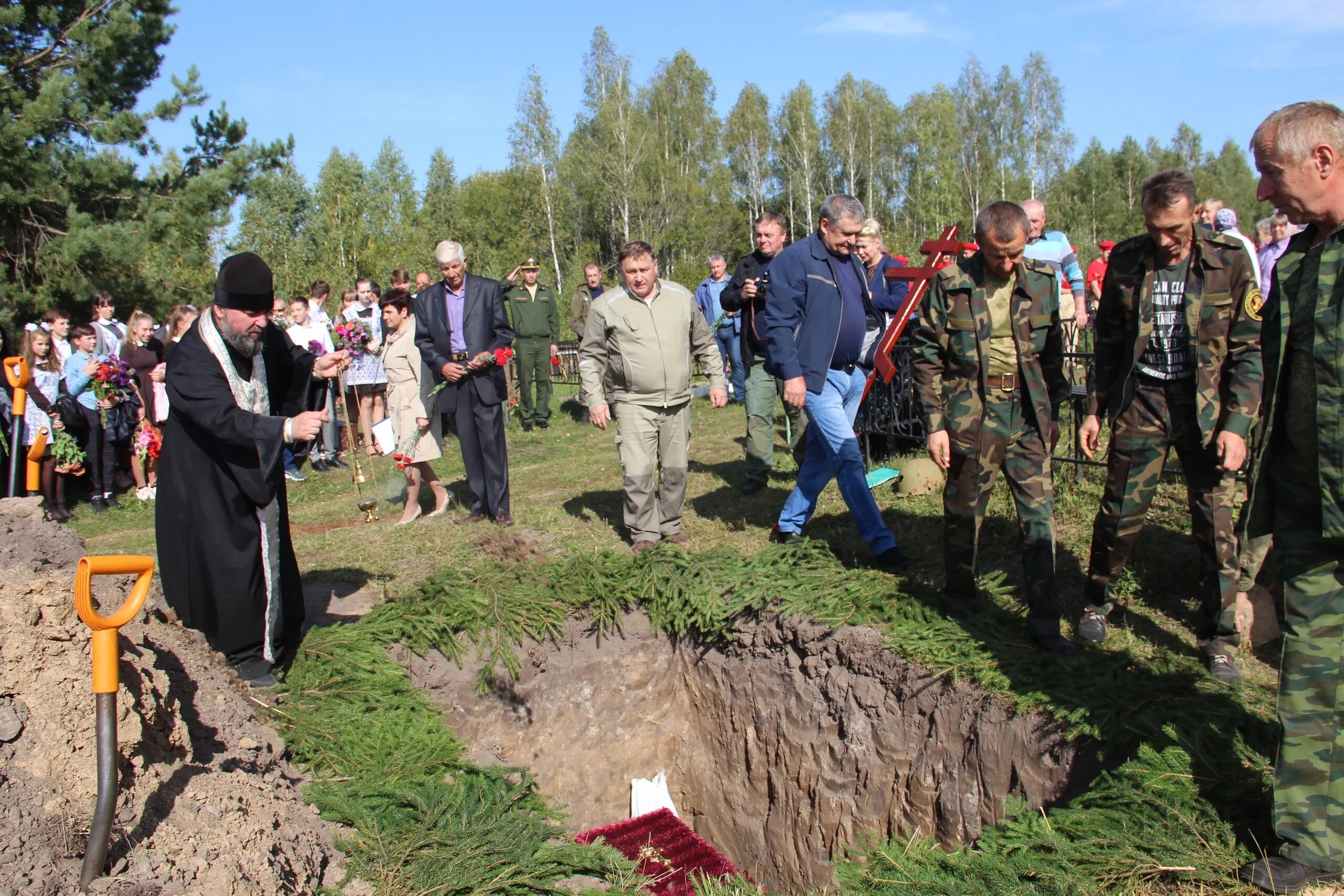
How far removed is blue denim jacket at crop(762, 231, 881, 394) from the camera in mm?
Answer: 6039

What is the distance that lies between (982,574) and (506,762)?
119 inches

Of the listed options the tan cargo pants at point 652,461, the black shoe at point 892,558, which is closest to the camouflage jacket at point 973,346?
the black shoe at point 892,558

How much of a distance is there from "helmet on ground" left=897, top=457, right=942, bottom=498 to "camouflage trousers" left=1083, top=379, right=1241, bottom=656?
275 centimetres

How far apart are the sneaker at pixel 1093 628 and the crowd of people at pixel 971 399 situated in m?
0.02

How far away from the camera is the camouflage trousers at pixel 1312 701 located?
2.86 meters

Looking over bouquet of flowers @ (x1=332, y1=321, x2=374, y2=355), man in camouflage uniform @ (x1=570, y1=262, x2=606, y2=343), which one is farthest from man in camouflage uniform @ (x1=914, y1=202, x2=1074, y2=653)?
man in camouflage uniform @ (x1=570, y1=262, x2=606, y2=343)

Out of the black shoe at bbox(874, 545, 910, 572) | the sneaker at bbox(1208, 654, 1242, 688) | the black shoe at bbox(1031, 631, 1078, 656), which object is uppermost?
the black shoe at bbox(874, 545, 910, 572)

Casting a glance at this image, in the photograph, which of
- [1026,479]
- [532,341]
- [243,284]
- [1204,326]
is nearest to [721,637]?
[1026,479]

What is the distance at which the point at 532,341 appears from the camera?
1419 cm

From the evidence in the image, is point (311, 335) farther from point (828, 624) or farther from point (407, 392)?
point (828, 624)

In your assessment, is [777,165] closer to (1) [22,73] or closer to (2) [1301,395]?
(1) [22,73]

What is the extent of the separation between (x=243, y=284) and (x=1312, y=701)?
457 cm

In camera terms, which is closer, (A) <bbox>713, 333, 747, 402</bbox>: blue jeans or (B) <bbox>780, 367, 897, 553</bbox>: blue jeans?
(B) <bbox>780, 367, 897, 553</bbox>: blue jeans

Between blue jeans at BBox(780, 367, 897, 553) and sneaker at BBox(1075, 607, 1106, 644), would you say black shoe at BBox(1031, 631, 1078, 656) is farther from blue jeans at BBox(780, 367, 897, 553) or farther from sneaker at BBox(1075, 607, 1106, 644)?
blue jeans at BBox(780, 367, 897, 553)
